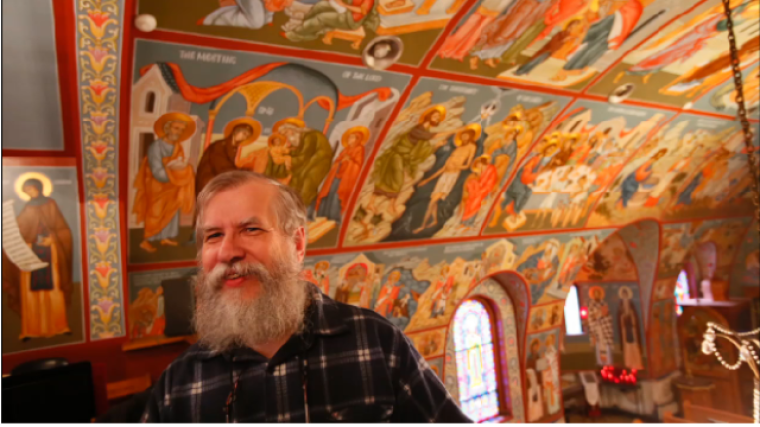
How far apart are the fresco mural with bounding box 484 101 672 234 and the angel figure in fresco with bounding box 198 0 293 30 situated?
2.52 metres

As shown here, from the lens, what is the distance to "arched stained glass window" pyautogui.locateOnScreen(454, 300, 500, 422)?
21.7 ft

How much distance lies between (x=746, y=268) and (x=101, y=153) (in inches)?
283

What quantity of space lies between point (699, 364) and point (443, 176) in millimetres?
4865

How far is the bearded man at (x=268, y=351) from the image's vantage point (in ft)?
6.30

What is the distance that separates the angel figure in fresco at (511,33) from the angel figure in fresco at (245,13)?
2076 mm

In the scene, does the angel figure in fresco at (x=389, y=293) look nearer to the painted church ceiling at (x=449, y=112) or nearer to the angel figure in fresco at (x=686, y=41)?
the painted church ceiling at (x=449, y=112)

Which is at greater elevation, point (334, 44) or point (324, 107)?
point (334, 44)

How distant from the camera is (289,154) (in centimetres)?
433

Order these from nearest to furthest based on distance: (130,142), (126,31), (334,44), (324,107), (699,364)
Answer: (126,31), (130,142), (334,44), (324,107), (699,364)

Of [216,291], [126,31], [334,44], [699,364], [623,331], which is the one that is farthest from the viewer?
[623,331]

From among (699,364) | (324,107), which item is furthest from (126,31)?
(699,364)

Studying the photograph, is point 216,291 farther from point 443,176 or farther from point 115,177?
point 443,176

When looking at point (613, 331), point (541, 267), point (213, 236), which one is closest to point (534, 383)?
point (541, 267)

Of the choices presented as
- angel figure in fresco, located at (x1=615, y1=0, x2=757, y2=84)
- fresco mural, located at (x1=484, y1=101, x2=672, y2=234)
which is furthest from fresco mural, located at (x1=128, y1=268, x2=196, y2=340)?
angel figure in fresco, located at (x1=615, y1=0, x2=757, y2=84)
